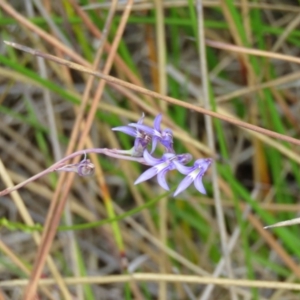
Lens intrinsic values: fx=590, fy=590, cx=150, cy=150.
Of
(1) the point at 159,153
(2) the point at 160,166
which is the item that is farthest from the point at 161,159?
(1) the point at 159,153

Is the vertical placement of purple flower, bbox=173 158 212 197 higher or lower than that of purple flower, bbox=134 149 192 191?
lower

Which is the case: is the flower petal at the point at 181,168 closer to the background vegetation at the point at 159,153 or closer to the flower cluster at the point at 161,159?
the flower cluster at the point at 161,159

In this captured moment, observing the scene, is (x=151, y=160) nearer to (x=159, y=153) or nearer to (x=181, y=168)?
(x=181, y=168)

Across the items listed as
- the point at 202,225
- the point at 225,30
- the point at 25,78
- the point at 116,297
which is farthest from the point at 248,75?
the point at 116,297

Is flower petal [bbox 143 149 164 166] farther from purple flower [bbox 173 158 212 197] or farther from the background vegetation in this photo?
the background vegetation

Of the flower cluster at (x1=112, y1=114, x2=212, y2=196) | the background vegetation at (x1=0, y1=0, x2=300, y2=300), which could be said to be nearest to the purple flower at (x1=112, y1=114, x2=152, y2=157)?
the flower cluster at (x1=112, y1=114, x2=212, y2=196)

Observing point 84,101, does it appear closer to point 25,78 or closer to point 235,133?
point 25,78

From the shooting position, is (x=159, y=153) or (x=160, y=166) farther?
(x=159, y=153)
